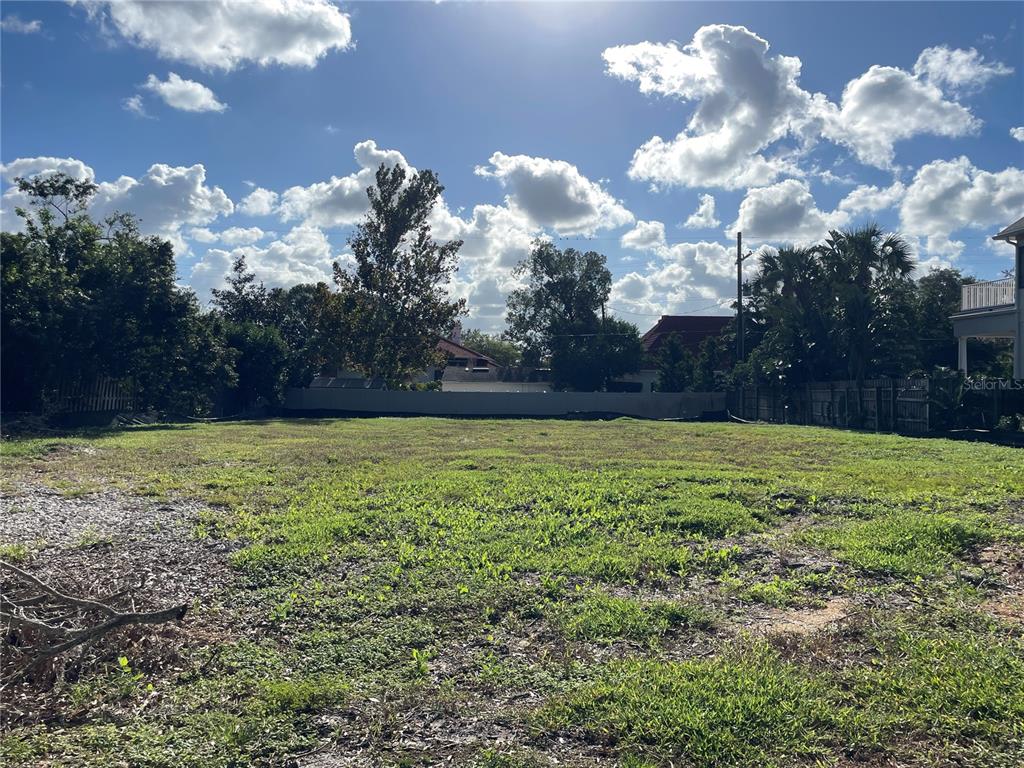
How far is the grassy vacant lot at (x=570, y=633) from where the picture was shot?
3154mm

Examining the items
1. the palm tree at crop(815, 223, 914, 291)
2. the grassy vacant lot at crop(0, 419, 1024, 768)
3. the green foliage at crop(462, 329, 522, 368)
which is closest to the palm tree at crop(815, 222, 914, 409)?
the palm tree at crop(815, 223, 914, 291)

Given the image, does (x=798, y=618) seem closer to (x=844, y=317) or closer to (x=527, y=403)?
(x=844, y=317)

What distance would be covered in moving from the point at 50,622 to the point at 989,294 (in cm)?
2580

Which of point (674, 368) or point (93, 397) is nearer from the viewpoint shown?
point (93, 397)

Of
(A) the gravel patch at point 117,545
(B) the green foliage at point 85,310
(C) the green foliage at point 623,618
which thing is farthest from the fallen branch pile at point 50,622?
(B) the green foliage at point 85,310

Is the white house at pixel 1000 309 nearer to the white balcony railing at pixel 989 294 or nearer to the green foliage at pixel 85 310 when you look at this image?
the white balcony railing at pixel 989 294

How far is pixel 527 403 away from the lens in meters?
36.8

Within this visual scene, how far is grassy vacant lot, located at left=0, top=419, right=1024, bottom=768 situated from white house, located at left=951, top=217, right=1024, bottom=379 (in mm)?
13562

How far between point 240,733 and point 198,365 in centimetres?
2762

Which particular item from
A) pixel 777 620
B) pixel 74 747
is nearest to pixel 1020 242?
pixel 777 620

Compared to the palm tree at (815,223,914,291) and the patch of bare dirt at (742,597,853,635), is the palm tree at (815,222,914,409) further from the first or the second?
the patch of bare dirt at (742,597,853,635)

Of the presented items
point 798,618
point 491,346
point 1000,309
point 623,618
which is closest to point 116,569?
point 623,618

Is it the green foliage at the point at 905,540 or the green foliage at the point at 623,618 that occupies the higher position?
the green foliage at the point at 905,540

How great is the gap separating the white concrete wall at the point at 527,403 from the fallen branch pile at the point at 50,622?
103 feet
